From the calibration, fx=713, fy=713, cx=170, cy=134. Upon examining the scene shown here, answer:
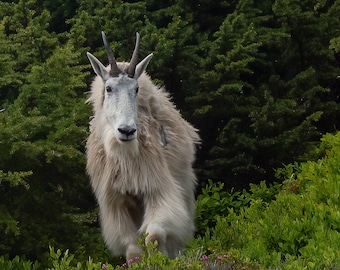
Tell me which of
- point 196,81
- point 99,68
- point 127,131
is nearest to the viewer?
point 127,131

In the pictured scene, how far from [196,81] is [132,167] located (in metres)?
3.16

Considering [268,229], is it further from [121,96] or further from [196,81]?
[196,81]

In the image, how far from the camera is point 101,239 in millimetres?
8000

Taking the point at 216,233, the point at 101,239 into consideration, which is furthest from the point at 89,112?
the point at 216,233

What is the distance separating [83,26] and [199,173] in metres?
2.62

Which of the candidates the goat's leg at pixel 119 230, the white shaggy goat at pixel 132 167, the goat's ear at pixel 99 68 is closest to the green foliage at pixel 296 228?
the white shaggy goat at pixel 132 167

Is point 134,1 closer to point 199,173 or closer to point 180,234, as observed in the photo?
point 199,173

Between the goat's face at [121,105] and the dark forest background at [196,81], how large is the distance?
30.8 inches

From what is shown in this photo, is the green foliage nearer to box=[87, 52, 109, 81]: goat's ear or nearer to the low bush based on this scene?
the low bush

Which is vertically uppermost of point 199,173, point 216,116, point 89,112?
point 89,112

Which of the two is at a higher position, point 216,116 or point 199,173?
point 216,116

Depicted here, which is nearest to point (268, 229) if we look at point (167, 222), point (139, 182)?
point (167, 222)

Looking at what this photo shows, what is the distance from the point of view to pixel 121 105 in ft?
22.4

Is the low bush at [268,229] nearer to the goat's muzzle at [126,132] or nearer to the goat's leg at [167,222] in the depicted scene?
the goat's leg at [167,222]
